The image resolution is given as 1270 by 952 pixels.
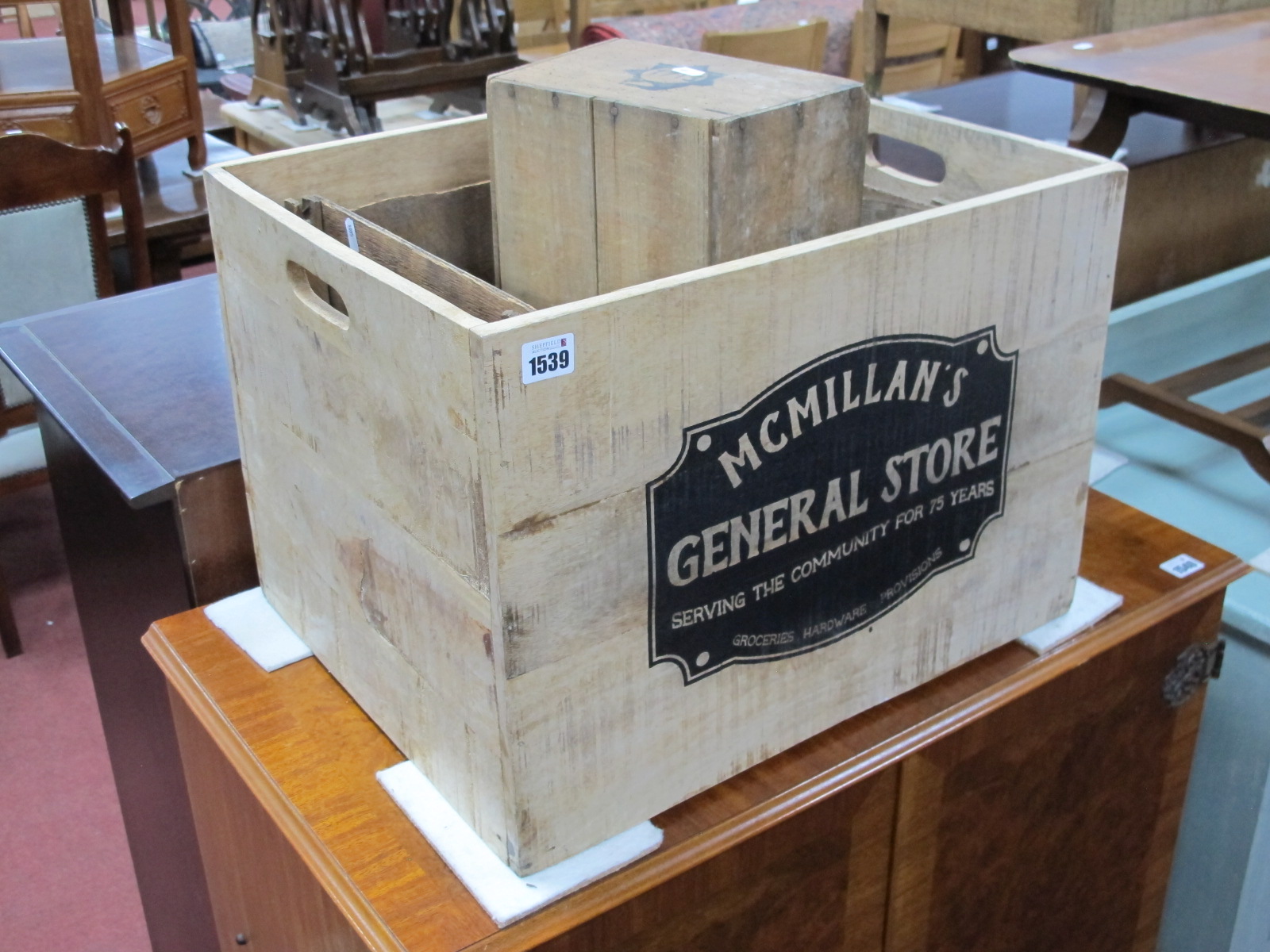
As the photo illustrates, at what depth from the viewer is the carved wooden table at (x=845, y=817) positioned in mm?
779

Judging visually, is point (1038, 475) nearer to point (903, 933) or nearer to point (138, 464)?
point (903, 933)

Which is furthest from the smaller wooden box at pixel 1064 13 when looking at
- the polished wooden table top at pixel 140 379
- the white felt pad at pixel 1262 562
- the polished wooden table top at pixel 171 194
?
the polished wooden table top at pixel 171 194

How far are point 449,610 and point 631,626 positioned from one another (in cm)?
10

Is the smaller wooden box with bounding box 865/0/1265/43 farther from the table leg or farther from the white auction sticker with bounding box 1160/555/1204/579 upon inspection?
the table leg

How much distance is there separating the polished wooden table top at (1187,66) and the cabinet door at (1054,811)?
17.0 inches

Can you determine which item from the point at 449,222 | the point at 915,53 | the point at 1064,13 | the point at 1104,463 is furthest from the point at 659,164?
the point at 915,53

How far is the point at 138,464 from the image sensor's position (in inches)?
39.7

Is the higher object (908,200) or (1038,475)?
(908,200)

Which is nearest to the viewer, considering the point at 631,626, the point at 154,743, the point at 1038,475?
the point at 631,626

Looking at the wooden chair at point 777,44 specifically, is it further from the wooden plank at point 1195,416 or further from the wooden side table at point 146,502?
the wooden side table at point 146,502

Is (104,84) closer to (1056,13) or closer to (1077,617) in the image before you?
(1056,13)

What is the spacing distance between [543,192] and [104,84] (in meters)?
2.09

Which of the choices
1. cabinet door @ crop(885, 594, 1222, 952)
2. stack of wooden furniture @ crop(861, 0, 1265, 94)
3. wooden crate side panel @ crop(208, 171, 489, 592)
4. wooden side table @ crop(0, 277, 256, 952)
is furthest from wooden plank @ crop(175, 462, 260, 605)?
stack of wooden furniture @ crop(861, 0, 1265, 94)

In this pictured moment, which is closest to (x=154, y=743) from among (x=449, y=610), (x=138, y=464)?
(x=138, y=464)
